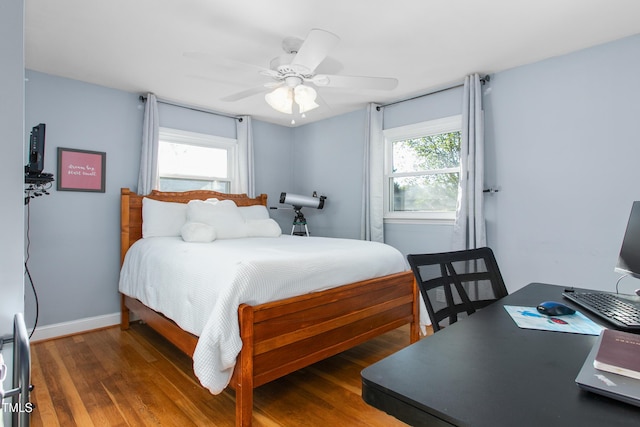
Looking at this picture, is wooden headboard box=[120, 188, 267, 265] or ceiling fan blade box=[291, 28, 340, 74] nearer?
ceiling fan blade box=[291, 28, 340, 74]

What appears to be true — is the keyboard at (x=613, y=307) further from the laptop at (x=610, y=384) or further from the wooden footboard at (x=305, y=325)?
the wooden footboard at (x=305, y=325)

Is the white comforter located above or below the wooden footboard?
above

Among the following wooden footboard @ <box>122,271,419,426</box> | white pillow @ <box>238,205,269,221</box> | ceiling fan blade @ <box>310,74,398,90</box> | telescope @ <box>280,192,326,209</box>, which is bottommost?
wooden footboard @ <box>122,271,419,426</box>

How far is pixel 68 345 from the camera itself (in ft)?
9.07

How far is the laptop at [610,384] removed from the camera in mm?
544

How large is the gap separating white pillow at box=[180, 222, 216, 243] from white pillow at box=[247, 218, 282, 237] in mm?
500

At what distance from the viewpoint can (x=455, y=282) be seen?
128 cm

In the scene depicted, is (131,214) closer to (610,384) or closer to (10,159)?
(10,159)

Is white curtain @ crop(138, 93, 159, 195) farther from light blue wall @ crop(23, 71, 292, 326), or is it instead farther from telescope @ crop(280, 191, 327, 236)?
telescope @ crop(280, 191, 327, 236)

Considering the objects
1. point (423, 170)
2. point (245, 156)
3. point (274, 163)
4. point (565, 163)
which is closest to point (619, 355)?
point (565, 163)

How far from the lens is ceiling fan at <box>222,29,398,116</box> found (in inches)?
72.9

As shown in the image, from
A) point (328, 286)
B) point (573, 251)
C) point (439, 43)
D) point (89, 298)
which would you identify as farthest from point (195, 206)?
point (573, 251)

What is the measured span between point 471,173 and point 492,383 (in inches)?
99.8

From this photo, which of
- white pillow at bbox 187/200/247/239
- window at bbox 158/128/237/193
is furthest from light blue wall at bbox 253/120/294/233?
white pillow at bbox 187/200/247/239
